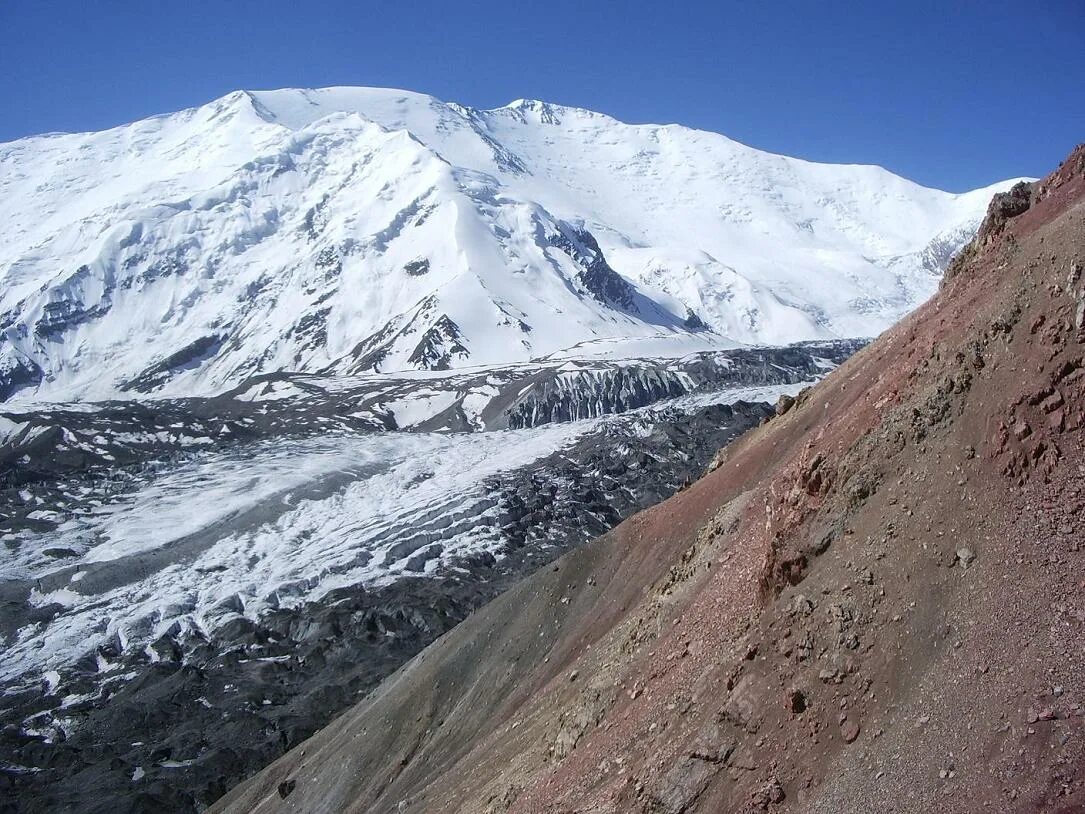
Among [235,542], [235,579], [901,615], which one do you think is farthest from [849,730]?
[235,542]

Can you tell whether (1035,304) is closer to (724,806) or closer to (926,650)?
(926,650)

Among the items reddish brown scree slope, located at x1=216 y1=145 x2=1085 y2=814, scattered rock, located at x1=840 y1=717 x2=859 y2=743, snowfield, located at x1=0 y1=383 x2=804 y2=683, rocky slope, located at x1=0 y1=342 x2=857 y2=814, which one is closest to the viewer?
reddish brown scree slope, located at x1=216 y1=145 x2=1085 y2=814

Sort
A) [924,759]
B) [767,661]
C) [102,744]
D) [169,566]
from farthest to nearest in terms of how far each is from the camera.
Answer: [169,566]
[102,744]
[767,661]
[924,759]

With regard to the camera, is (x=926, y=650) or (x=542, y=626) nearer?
(x=926, y=650)

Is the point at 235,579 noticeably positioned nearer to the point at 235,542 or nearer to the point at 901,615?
the point at 235,542

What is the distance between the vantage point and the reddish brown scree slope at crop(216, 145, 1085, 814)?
17.2 metres

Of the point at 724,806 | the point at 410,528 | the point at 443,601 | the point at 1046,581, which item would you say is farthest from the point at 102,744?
the point at 1046,581

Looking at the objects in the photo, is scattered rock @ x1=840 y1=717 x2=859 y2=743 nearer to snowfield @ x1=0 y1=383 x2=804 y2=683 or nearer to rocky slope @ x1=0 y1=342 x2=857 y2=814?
rocky slope @ x1=0 y1=342 x2=857 y2=814

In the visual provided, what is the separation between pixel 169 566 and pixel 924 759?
142368mm

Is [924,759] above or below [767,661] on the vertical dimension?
below

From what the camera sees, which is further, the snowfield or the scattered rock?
the snowfield

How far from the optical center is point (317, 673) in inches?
4272

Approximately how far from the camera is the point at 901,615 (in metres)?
19.6

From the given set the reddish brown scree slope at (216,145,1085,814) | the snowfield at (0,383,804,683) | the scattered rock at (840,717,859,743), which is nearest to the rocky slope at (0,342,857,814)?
the snowfield at (0,383,804,683)
